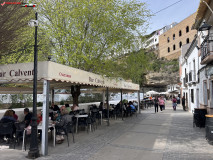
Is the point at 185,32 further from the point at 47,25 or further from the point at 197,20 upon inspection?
the point at 47,25

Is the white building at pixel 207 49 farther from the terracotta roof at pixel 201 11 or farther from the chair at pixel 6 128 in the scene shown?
the chair at pixel 6 128

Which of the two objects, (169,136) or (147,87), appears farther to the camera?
(147,87)

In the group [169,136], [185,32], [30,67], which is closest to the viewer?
[30,67]

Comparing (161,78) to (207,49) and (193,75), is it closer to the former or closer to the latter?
(193,75)

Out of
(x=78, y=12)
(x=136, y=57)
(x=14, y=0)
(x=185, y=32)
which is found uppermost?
(x=185, y=32)

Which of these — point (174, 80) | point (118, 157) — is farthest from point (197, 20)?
point (174, 80)

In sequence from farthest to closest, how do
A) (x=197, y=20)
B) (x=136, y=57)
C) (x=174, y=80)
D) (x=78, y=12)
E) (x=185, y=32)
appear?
(x=185, y=32)
(x=174, y=80)
(x=197, y=20)
(x=136, y=57)
(x=78, y=12)

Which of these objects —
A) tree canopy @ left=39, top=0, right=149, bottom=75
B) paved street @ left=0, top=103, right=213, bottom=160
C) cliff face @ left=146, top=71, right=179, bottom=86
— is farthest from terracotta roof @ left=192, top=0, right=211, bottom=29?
cliff face @ left=146, top=71, right=179, bottom=86

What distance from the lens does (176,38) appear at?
206ft

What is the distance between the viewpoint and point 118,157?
18.7ft

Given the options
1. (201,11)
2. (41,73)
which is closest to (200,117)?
(201,11)

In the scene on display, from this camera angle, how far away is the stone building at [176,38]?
56.8m

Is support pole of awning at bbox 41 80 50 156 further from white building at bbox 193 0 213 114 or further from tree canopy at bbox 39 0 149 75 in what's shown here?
white building at bbox 193 0 213 114

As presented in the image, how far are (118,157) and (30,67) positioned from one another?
Result: 4.09 meters
